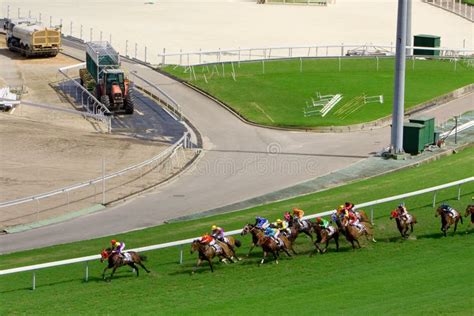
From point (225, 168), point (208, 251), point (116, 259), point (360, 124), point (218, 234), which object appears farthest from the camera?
point (360, 124)

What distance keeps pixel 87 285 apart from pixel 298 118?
32.4 metres

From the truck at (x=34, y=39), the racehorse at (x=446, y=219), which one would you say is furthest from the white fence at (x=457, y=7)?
the racehorse at (x=446, y=219)

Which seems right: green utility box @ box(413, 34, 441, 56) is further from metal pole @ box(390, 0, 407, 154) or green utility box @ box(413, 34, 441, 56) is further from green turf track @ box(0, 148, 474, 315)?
green turf track @ box(0, 148, 474, 315)

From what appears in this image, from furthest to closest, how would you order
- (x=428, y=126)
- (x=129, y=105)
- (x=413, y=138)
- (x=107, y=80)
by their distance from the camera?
1. (x=107, y=80)
2. (x=129, y=105)
3. (x=428, y=126)
4. (x=413, y=138)

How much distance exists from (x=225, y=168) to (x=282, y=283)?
71.2 feet

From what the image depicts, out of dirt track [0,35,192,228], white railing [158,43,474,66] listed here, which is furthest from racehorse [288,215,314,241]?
white railing [158,43,474,66]

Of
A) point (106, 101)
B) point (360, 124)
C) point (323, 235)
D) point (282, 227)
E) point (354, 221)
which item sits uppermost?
point (106, 101)

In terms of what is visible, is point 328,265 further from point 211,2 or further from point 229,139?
point 211,2

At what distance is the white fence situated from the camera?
10869cm

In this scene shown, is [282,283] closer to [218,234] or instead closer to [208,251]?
[208,251]

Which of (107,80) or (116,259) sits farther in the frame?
(107,80)

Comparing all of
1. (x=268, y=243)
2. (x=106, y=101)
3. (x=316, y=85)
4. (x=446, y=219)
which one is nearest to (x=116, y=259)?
(x=268, y=243)

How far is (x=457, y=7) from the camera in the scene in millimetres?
112125

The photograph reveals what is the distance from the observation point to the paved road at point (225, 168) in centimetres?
3897
